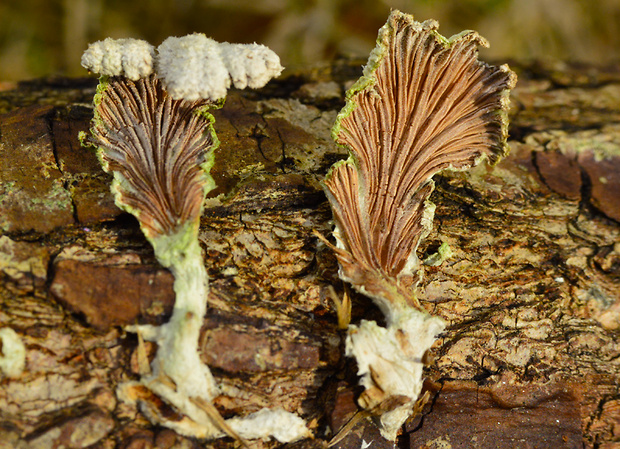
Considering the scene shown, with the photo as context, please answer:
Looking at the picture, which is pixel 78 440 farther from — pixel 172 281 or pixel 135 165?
pixel 135 165

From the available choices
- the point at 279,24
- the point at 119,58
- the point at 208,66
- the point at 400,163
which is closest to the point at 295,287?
the point at 400,163

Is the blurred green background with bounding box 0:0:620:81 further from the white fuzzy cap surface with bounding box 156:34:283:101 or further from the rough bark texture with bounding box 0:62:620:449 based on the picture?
the white fuzzy cap surface with bounding box 156:34:283:101

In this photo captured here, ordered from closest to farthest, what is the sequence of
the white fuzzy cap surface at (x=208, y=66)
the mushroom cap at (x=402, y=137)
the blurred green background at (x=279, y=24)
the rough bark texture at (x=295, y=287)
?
the white fuzzy cap surface at (x=208, y=66)
the rough bark texture at (x=295, y=287)
the mushroom cap at (x=402, y=137)
the blurred green background at (x=279, y=24)

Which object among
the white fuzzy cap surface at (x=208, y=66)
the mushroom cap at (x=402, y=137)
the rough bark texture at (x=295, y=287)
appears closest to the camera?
the white fuzzy cap surface at (x=208, y=66)

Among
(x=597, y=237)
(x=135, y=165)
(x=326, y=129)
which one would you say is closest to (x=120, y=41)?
(x=135, y=165)

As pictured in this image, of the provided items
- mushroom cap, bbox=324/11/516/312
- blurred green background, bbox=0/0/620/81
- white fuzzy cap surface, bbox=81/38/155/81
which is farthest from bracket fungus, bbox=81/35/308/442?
blurred green background, bbox=0/0/620/81

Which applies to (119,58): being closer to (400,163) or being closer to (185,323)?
(185,323)

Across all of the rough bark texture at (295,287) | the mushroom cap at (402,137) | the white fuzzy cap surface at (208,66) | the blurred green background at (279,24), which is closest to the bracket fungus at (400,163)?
the mushroom cap at (402,137)

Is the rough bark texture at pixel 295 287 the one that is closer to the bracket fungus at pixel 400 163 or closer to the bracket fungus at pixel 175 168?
the bracket fungus at pixel 175 168
